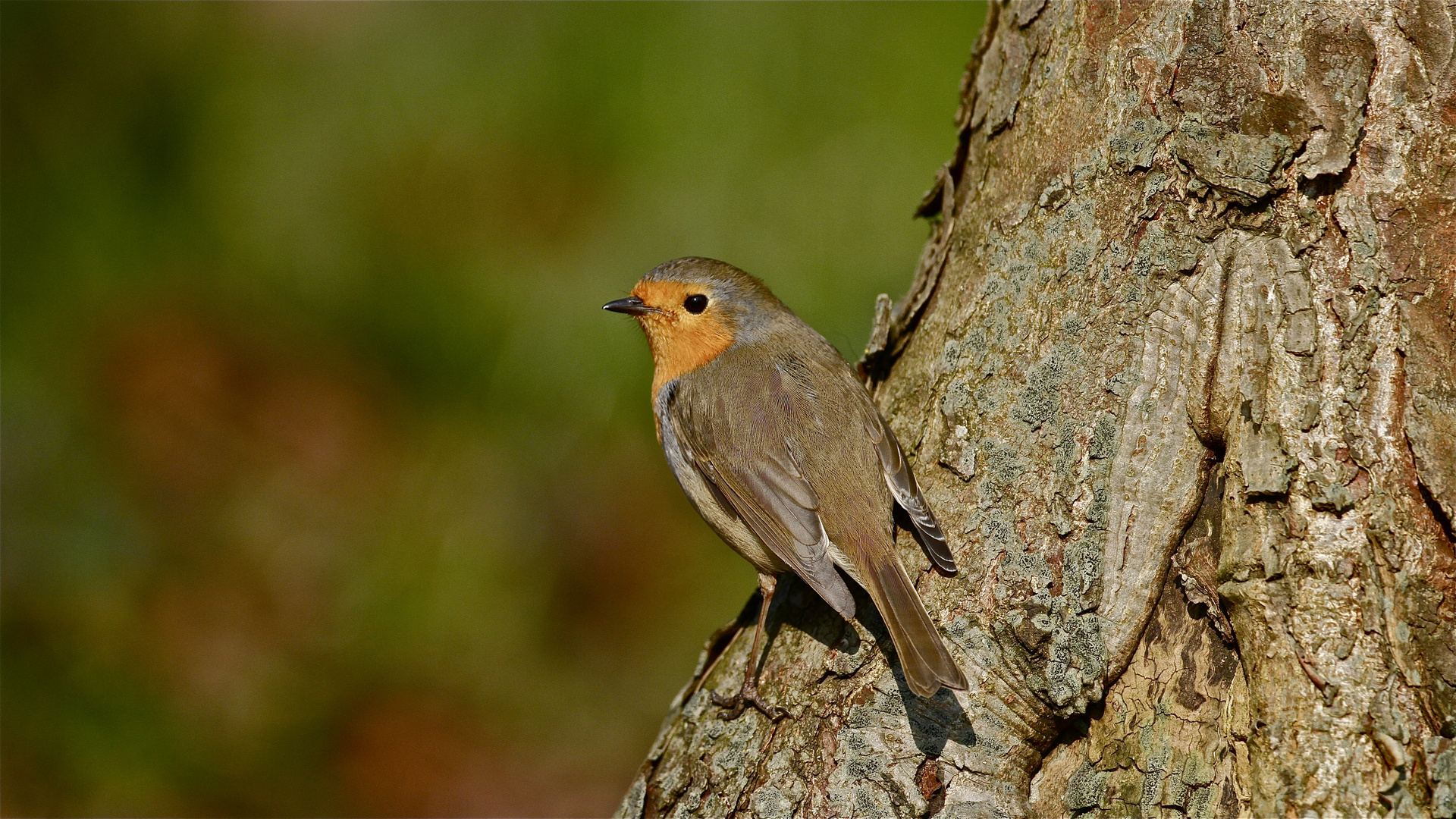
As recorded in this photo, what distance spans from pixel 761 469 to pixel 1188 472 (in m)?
1.28

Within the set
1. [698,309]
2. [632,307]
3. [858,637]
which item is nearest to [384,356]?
[632,307]

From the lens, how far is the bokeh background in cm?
480

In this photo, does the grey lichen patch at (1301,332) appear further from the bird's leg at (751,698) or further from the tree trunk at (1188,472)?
the bird's leg at (751,698)

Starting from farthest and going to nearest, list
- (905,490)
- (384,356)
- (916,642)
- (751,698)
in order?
(384,356) → (905,490) → (751,698) → (916,642)

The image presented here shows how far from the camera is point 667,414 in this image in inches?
141

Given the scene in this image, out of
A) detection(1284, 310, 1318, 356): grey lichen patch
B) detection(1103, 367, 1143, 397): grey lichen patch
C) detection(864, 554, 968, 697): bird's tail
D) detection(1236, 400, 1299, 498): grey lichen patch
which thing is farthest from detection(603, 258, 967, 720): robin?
detection(1284, 310, 1318, 356): grey lichen patch

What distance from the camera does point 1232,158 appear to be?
2.32m

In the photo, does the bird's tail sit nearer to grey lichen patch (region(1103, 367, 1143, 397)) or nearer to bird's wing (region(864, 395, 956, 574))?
bird's wing (region(864, 395, 956, 574))

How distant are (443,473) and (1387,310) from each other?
4195mm

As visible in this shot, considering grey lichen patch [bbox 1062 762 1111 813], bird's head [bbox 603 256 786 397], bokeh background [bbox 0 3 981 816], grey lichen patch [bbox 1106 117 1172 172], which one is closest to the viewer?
grey lichen patch [bbox 1062 762 1111 813]

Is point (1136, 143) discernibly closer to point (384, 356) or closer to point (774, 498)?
point (774, 498)

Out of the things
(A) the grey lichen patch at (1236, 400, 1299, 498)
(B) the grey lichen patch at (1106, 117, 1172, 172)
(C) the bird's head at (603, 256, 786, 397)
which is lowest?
(A) the grey lichen patch at (1236, 400, 1299, 498)

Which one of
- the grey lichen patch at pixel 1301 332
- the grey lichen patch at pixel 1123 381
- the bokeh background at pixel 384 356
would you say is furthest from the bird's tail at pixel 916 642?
the bokeh background at pixel 384 356

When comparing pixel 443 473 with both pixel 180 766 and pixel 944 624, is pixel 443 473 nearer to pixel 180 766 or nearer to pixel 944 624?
pixel 180 766
